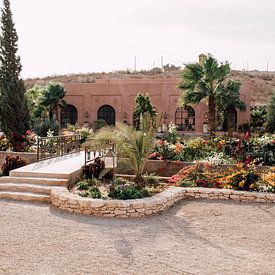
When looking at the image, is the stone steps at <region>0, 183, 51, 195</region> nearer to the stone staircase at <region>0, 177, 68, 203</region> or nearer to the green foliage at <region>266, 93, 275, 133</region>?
the stone staircase at <region>0, 177, 68, 203</region>

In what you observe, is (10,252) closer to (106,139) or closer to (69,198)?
(69,198)

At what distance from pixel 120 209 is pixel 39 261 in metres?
2.82

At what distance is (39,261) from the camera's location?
18.6 feet

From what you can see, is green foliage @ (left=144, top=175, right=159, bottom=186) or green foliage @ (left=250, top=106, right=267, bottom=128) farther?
green foliage @ (left=250, top=106, right=267, bottom=128)

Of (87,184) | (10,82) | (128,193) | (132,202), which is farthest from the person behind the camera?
(10,82)

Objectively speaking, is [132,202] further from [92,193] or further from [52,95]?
[52,95]

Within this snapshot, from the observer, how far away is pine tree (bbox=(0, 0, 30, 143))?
730 inches

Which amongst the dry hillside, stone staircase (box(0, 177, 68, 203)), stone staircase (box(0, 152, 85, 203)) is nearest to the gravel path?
stone staircase (box(0, 177, 68, 203))

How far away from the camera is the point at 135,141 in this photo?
10000 mm

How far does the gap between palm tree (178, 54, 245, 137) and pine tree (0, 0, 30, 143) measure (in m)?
9.06

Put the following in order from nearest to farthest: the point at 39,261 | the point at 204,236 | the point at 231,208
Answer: the point at 39,261, the point at 204,236, the point at 231,208

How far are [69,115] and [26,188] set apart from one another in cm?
2395

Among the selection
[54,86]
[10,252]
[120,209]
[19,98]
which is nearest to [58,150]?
[19,98]

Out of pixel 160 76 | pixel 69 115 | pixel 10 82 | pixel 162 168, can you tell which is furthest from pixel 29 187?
pixel 160 76
